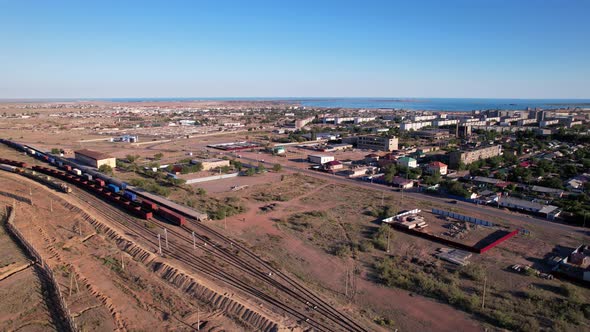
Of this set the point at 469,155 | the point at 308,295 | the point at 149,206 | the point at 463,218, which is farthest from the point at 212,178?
the point at 469,155

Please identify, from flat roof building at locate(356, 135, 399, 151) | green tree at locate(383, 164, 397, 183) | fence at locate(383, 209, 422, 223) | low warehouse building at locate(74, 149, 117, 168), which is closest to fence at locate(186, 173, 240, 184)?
low warehouse building at locate(74, 149, 117, 168)

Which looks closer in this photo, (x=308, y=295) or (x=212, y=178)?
(x=308, y=295)

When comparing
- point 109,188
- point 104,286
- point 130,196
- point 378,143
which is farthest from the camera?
point 378,143

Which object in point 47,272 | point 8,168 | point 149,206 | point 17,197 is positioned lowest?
point 47,272

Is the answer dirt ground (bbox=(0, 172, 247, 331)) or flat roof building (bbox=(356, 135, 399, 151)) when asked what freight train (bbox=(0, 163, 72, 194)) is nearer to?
dirt ground (bbox=(0, 172, 247, 331))

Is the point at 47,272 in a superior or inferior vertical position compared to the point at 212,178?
superior

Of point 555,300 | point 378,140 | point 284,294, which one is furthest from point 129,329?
point 378,140

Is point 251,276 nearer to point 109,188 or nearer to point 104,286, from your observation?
point 104,286
